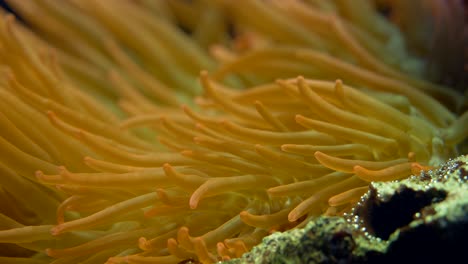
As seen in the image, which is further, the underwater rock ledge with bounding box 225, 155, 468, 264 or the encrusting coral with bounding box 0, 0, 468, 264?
the encrusting coral with bounding box 0, 0, 468, 264

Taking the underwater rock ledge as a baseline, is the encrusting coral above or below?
above

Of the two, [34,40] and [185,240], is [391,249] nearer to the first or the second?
[185,240]

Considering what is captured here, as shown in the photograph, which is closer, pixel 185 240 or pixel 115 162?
pixel 185 240

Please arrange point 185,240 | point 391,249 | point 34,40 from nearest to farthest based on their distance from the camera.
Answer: point 391,249
point 185,240
point 34,40

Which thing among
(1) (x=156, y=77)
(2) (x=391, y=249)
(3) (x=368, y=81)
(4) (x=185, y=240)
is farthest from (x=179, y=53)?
(2) (x=391, y=249)

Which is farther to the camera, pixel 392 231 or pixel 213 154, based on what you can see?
pixel 213 154

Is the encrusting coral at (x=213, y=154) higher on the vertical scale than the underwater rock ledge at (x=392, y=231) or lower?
higher

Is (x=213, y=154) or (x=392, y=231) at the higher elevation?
(x=213, y=154)

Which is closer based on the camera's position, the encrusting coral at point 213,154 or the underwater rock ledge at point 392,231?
the underwater rock ledge at point 392,231
